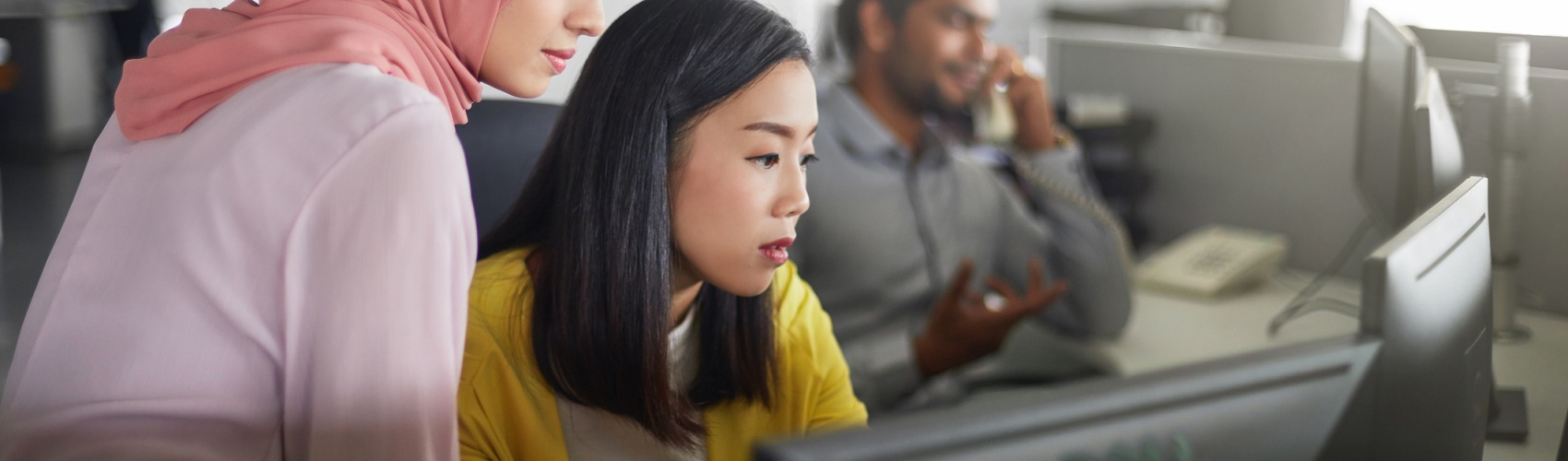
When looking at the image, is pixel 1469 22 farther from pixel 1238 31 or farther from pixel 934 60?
pixel 934 60

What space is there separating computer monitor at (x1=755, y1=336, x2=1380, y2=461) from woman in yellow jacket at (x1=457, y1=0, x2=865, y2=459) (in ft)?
0.95

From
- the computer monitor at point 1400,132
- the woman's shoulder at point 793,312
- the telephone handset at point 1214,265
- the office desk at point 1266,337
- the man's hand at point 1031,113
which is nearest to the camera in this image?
the woman's shoulder at point 793,312

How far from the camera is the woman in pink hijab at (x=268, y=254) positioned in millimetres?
576

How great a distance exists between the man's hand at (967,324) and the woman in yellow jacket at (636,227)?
0.68 m

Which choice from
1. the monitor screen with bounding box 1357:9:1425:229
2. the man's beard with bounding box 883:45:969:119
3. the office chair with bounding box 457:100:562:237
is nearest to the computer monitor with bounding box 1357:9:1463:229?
the monitor screen with bounding box 1357:9:1425:229

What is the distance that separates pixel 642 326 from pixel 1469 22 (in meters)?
5.10

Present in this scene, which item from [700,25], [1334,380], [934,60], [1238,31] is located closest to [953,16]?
[934,60]

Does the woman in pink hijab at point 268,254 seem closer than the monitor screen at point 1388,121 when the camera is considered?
Yes

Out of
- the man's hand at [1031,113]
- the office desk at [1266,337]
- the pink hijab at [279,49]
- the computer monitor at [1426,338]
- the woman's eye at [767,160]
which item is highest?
the pink hijab at [279,49]

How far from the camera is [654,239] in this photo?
73 centimetres

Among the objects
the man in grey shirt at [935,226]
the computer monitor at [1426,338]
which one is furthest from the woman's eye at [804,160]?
the man in grey shirt at [935,226]

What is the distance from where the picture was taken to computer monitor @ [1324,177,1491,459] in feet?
2.02

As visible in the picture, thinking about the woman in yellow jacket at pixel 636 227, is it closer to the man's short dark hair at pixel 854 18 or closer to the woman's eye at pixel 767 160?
the woman's eye at pixel 767 160

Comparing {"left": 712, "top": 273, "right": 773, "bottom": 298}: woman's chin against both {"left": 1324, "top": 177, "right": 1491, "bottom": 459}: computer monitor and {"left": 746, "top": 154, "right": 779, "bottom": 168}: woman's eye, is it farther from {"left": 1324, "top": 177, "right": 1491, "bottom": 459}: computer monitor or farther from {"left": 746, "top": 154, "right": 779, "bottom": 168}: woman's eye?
{"left": 1324, "top": 177, "right": 1491, "bottom": 459}: computer monitor
